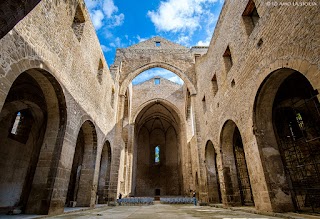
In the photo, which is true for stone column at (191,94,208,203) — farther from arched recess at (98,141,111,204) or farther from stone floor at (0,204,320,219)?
arched recess at (98,141,111,204)

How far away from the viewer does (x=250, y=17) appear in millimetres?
6445

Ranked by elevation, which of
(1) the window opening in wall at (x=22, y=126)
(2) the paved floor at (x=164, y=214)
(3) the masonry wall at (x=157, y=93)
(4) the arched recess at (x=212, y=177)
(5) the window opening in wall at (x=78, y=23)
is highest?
(3) the masonry wall at (x=157, y=93)

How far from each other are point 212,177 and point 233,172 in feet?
7.03

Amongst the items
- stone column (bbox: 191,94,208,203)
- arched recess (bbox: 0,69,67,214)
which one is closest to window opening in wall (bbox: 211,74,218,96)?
stone column (bbox: 191,94,208,203)

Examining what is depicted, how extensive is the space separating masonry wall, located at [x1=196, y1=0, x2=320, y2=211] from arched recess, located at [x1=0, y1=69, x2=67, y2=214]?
5.98 metres

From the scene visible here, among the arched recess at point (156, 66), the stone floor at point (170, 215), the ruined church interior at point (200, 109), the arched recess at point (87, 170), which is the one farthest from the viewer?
the arched recess at point (156, 66)

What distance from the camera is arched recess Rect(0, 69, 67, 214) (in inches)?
201

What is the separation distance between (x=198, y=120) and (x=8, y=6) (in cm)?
1218

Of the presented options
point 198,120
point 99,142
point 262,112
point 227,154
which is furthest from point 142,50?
point 262,112

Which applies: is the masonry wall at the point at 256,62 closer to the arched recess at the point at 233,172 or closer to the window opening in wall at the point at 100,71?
the arched recess at the point at 233,172

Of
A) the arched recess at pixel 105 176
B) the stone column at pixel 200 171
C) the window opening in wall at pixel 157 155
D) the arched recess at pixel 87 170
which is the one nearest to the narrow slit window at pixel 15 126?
the arched recess at pixel 87 170

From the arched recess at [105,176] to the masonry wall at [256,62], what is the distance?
6214 mm

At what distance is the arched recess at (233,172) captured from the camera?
7.92m

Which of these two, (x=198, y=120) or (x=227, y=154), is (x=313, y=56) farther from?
(x=198, y=120)
